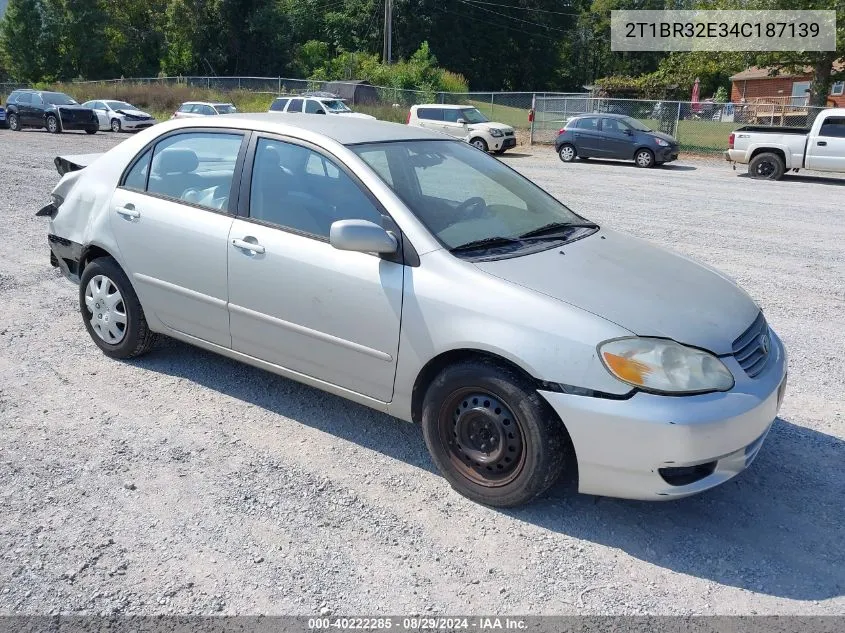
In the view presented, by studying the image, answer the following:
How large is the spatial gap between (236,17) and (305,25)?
7789 mm

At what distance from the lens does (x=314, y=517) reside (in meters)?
3.32

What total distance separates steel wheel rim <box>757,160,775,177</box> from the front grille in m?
17.2

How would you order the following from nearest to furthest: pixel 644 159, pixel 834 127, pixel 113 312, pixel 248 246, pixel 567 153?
pixel 248 246 < pixel 113 312 < pixel 834 127 < pixel 644 159 < pixel 567 153

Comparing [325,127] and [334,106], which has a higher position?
[334,106]

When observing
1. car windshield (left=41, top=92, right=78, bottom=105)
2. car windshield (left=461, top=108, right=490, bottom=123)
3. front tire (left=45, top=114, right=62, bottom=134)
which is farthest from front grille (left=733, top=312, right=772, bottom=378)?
car windshield (left=41, top=92, right=78, bottom=105)

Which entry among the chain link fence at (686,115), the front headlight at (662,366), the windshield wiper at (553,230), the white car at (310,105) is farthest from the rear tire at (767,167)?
the front headlight at (662,366)

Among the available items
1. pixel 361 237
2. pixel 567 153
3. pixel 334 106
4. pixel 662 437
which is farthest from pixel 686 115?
pixel 662 437

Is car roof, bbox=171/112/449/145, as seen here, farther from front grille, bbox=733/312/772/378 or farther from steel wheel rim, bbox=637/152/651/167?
steel wheel rim, bbox=637/152/651/167

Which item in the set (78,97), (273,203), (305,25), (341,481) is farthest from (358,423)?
(305,25)

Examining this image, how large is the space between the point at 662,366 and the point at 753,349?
2.13 ft

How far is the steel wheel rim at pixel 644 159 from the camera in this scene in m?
22.1

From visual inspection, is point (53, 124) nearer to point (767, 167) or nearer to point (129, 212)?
point (767, 167)

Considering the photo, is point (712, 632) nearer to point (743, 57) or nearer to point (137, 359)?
point (137, 359)

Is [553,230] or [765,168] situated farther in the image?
[765,168]
